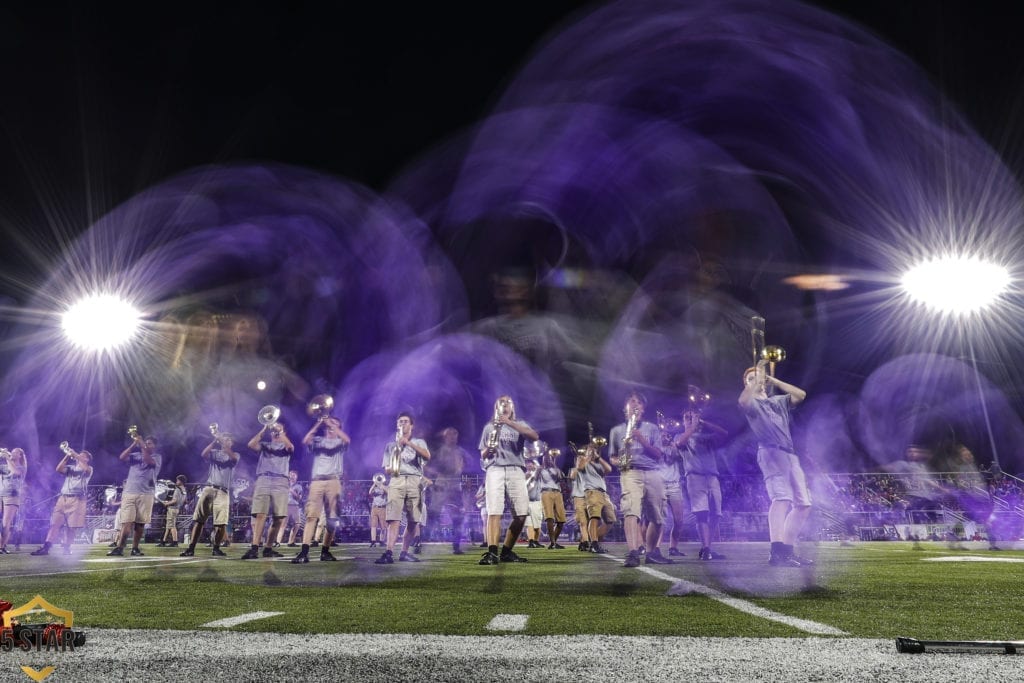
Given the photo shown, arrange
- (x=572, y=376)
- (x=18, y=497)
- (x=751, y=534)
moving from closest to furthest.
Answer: (x=18, y=497), (x=751, y=534), (x=572, y=376)

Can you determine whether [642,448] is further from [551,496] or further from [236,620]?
[551,496]

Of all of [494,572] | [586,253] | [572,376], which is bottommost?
[494,572]

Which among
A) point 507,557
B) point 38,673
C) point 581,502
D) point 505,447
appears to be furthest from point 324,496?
point 38,673

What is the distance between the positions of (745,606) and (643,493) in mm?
5288

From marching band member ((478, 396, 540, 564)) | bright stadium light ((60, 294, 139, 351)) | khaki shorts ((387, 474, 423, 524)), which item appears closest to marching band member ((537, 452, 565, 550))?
khaki shorts ((387, 474, 423, 524))

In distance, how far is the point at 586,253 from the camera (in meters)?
31.9

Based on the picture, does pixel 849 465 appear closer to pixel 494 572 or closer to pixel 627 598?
pixel 494 572

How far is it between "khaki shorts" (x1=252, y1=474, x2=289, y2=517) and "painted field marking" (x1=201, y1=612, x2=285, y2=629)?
21.0 feet

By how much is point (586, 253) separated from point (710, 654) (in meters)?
28.8

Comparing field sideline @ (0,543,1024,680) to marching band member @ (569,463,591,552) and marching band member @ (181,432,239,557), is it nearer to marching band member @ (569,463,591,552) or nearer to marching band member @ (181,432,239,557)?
marching band member @ (181,432,239,557)

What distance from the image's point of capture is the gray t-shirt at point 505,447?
10.9 metres

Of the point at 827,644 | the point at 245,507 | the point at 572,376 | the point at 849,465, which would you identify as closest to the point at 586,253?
the point at 572,376

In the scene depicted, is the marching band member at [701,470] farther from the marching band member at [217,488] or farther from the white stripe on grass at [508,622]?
the marching band member at [217,488]

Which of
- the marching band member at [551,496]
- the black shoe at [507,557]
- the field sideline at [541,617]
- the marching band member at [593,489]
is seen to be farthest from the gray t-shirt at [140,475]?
the marching band member at [593,489]
